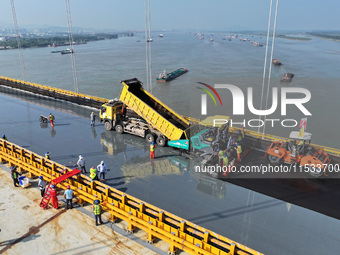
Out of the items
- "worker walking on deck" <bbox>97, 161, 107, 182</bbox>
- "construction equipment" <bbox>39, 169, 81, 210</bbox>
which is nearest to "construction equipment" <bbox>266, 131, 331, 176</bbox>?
"worker walking on deck" <bbox>97, 161, 107, 182</bbox>

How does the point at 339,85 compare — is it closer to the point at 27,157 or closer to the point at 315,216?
the point at 315,216

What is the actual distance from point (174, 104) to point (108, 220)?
79.0 feet

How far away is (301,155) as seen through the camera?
1258 centimetres

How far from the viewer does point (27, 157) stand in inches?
493

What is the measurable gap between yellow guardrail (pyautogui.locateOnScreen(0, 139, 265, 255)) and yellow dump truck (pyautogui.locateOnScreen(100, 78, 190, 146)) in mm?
5778

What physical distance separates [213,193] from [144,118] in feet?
Answer: 22.4

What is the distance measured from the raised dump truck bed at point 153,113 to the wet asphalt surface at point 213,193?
4.17ft

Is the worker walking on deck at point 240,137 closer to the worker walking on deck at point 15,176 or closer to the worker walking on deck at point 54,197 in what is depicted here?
the worker walking on deck at point 54,197

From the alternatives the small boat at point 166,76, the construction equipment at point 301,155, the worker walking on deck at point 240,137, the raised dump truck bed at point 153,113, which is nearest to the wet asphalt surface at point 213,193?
the construction equipment at point 301,155

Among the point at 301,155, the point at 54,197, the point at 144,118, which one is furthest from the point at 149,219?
the point at 301,155

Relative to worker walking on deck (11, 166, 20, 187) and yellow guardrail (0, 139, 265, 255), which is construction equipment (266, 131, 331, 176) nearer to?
yellow guardrail (0, 139, 265, 255)

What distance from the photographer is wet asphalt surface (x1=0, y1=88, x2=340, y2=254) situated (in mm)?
8578

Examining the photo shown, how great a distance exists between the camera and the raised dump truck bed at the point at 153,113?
48.0ft

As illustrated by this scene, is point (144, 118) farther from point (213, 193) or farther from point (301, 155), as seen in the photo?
point (301, 155)
